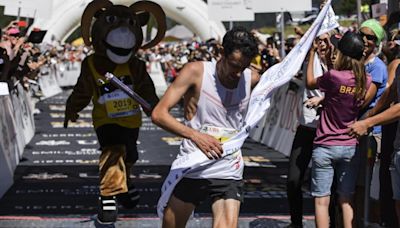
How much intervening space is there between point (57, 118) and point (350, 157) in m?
16.0

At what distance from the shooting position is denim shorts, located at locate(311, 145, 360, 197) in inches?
292

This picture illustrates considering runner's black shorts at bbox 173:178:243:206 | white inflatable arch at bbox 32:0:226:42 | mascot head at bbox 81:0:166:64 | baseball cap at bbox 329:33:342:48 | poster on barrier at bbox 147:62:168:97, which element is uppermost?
mascot head at bbox 81:0:166:64

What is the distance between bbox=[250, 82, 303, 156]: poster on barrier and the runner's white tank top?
7.88 meters

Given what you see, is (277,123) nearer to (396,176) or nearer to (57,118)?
(57,118)

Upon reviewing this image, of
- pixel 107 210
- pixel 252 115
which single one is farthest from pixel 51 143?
pixel 252 115

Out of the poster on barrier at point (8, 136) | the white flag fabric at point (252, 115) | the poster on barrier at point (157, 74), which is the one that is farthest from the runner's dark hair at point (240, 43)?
the poster on barrier at point (157, 74)

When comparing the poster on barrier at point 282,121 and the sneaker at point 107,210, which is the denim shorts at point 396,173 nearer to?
the sneaker at point 107,210

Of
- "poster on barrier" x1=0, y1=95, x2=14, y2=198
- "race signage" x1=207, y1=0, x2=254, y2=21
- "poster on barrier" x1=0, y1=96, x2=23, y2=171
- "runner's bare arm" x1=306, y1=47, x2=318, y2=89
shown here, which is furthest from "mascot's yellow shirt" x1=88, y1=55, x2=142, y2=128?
"race signage" x1=207, y1=0, x2=254, y2=21

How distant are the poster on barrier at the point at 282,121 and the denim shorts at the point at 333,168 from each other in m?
6.73

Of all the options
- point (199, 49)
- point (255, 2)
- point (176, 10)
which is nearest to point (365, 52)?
point (255, 2)

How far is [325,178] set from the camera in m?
7.46

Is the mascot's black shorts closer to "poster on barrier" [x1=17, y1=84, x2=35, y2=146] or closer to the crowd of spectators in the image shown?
the crowd of spectators

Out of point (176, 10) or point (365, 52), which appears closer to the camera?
point (365, 52)

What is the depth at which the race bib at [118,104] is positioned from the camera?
7.24 meters
